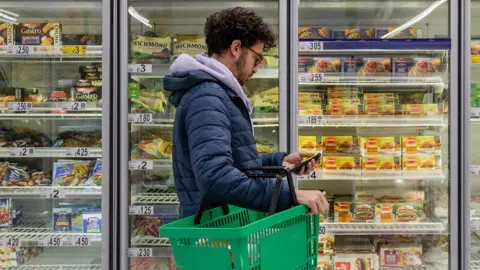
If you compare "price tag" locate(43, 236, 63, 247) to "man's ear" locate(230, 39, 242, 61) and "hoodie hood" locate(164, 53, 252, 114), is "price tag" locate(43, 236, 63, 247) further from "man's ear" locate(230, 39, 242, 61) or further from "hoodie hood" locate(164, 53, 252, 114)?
"man's ear" locate(230, 39, 242, 61)

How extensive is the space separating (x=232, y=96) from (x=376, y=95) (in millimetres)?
→ 1756

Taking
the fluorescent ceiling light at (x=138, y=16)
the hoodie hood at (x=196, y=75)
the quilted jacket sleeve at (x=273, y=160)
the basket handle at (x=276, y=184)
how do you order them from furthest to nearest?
the fluorescent ceiling light at (x=138, y=16)
the quilted jacket sleeve at (x=273, y=160)
the hoodie hood at (x=196, y=75)
the basket handle at (x=276, y=184)

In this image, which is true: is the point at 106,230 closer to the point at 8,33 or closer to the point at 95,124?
the point at 95,124

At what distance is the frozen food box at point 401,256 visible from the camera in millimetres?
2852

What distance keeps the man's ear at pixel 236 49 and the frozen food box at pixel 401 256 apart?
1917 millimetres

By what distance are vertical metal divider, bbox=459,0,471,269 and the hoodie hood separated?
1538 mm

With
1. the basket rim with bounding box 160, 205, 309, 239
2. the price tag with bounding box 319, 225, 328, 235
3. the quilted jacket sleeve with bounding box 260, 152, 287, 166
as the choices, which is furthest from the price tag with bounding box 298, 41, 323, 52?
the basket rim with bounding box 160, 205, 309, 239

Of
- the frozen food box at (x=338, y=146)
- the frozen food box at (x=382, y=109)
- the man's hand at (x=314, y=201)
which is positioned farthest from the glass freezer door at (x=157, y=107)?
the man's hand at (x=314, y=201)

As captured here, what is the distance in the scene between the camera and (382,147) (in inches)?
112

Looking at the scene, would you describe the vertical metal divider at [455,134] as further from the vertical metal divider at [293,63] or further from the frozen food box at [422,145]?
the vertical metal divider at [293,63]

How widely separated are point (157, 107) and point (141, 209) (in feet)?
2.03

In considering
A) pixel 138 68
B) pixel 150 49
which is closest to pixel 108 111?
pixel 138 68

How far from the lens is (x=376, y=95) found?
289 centimetres

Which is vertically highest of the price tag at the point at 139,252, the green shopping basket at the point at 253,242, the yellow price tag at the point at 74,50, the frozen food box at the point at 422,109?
the yellow price tag at the point at 74,50
